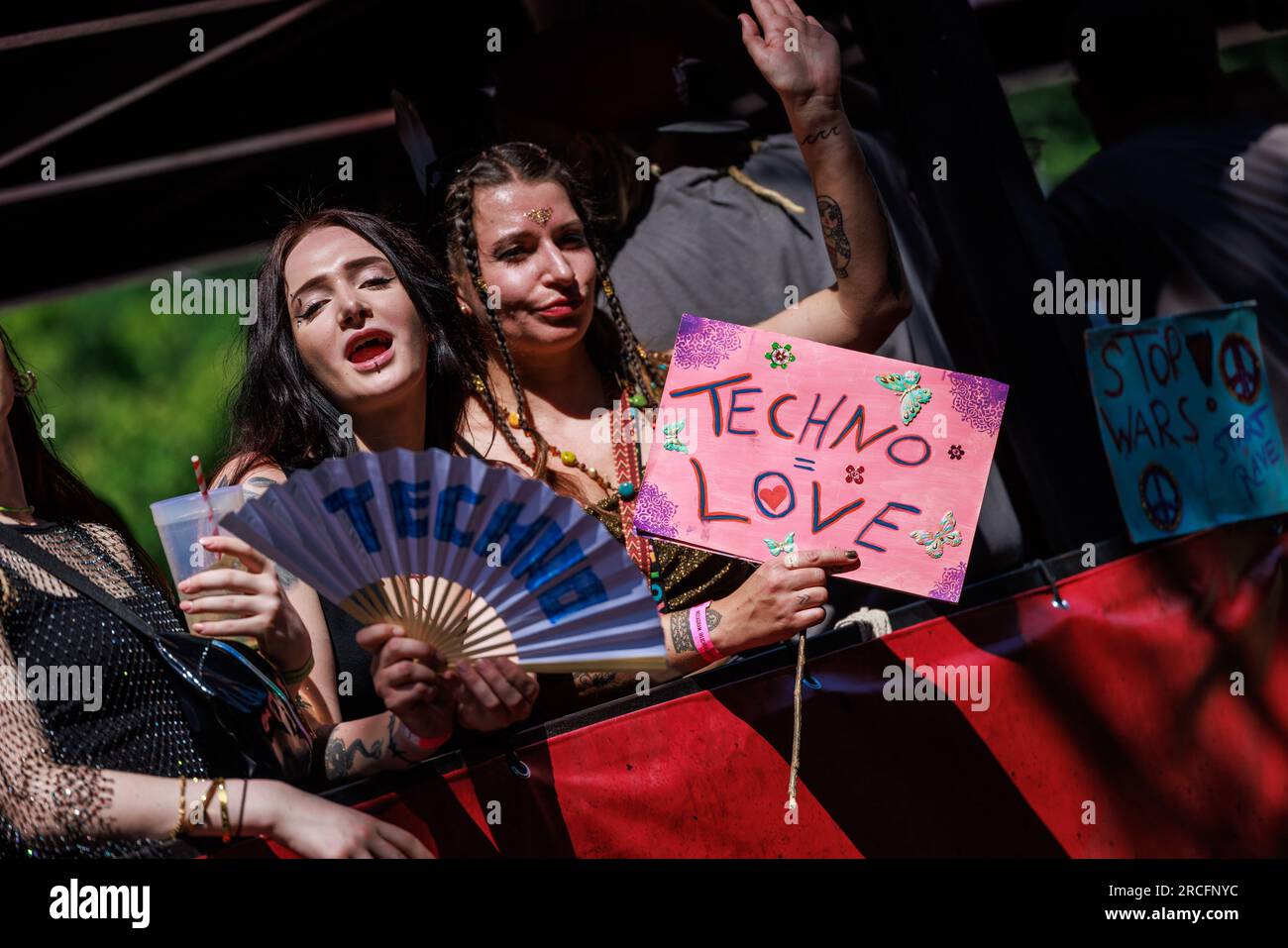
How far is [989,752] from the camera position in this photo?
8.34 feet

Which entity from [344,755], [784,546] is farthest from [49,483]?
[784,546]

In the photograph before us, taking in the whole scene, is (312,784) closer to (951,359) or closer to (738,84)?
(951,359)

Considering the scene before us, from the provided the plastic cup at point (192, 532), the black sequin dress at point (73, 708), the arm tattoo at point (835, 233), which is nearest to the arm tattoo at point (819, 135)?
the arm tattoo at point (835, 233)

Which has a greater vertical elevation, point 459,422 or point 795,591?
point 459,422

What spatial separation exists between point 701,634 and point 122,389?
9140 mm

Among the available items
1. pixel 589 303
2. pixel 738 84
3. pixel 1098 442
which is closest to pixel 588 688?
pixel 589 303

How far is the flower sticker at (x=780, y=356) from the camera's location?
231 centimetres

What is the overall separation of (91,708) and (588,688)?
36.1 inches

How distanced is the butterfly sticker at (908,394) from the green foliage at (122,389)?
8.42 m

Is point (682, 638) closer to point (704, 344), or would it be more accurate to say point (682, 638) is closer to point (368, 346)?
point (704, 344)

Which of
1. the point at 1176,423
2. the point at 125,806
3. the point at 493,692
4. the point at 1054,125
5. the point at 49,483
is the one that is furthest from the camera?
the point at 1054,125

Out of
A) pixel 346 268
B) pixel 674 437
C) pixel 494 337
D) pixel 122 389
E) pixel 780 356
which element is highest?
pixel 122 389

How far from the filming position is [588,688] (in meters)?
2.44
